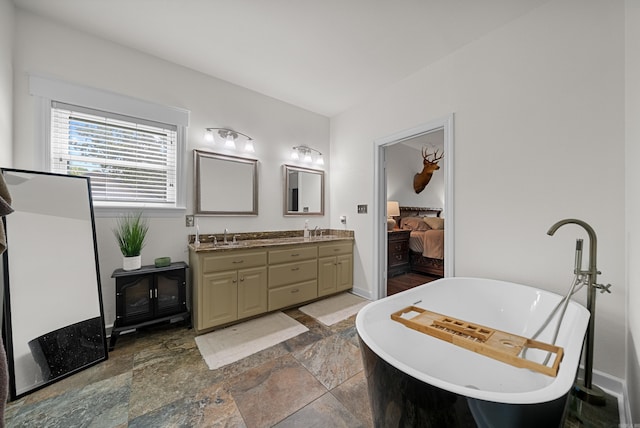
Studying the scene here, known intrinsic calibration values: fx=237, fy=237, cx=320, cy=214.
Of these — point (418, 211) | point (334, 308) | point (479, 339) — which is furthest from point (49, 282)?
point (418, 211)

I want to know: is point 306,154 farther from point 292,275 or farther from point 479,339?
point 479,339

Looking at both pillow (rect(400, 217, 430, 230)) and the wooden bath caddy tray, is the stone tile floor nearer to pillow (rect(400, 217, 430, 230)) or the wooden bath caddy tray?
the wooden bath caddy tray

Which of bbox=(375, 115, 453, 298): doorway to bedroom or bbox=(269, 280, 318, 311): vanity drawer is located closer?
bbox=(375, 115, 453, 298): doorway to bedroom

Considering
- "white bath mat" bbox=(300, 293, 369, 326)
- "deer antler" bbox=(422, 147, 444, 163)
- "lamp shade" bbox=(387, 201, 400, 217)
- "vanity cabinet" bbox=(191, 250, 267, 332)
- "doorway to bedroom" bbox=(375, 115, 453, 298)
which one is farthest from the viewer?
"deer antler" bbox=(422, 147, 444, 163)

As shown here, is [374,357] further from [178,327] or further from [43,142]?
[43,142]

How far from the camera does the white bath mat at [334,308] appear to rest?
261 cm

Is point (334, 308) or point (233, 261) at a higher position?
point (233, 261)

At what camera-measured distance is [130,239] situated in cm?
212

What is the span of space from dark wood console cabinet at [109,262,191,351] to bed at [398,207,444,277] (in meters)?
3.70

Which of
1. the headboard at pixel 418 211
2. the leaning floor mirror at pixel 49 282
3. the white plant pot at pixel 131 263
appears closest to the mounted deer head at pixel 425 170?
the headboard at pixel 418 211

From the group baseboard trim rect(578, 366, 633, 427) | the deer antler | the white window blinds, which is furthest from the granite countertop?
the deer antler

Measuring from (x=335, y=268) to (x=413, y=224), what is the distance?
2.32m

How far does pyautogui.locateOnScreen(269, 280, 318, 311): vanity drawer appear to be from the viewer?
104 inches

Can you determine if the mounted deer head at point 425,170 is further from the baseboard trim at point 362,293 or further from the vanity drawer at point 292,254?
the vanity drawer at point 292,254
